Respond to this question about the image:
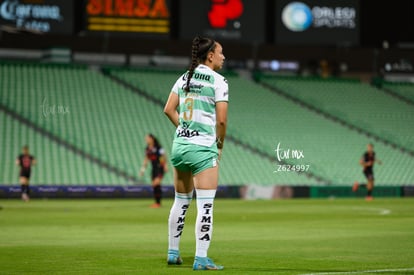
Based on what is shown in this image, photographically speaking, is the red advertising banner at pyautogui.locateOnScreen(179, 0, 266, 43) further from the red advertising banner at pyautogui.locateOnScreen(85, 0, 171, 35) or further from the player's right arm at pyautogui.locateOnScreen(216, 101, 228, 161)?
the player's right arm at pyautogui.locateOnScreen(216, 101, 228, 161)

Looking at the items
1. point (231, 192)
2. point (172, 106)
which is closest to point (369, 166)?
point (231, 192)

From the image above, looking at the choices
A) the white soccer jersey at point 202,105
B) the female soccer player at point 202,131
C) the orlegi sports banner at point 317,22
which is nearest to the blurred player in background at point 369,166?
the orlegi sports banner at point 317,22

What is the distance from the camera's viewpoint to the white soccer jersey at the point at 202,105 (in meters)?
11.4

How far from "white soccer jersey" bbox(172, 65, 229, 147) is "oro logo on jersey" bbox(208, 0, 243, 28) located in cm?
3728

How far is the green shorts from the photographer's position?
11289 millimetres

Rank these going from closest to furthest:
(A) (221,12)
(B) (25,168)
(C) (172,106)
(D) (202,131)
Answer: (D) (202,131)
(C) (172,106)
(B) (25,168)
(A) (221,12)

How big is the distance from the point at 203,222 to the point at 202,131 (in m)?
1.09

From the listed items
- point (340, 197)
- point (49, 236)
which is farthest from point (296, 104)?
point (49, 236)

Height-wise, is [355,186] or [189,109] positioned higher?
[189,109]

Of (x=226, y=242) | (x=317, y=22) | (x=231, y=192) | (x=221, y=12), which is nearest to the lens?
(x=226, y=242)

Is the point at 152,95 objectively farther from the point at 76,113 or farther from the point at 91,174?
the point at 91,174

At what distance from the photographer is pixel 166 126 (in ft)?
154

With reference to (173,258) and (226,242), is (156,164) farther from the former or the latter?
(173,258)

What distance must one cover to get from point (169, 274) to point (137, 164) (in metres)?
32.7
